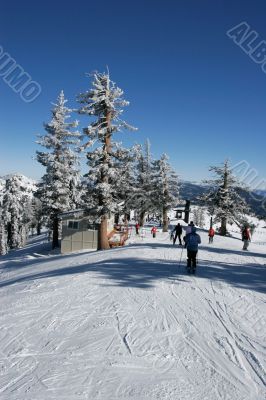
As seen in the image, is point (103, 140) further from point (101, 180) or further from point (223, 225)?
point (223, 225)

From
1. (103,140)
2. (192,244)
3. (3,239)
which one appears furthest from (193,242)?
(3,239)

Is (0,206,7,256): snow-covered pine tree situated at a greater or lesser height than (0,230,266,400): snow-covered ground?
lesser

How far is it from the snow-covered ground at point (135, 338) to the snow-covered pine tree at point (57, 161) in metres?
19.9

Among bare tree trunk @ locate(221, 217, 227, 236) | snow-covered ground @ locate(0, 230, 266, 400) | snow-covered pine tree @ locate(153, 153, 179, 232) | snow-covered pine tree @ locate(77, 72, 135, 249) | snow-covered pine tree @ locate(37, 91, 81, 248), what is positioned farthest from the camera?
snow-covered pine tree @ locate(153, 153, 179, 232)

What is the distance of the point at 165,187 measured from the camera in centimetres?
4400

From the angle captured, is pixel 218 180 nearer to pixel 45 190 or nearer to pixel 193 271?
pixel 45 190

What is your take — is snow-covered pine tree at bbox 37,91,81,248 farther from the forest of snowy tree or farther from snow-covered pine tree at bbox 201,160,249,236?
snow-covered pine tree at bbox 201,160,249,236

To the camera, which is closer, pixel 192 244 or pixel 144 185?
pixel 192 244

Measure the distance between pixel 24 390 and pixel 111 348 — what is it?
2.05 meters

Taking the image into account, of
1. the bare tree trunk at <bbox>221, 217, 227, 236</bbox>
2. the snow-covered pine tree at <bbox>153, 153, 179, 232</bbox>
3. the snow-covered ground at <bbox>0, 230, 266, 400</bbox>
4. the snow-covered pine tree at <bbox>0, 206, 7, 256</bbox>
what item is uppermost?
the snow-covered pine tree at <bbox>153, 153, 179, 232</bbox>

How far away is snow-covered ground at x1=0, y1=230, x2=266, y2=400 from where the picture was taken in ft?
19.9

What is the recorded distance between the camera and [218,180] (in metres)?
45.1

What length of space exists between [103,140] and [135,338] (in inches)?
744

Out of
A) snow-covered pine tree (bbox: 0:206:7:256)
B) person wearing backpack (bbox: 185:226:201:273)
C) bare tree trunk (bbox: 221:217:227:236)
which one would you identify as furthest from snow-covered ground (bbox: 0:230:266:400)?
snow-covered pine tree (bbox: 0:206:7:256)
